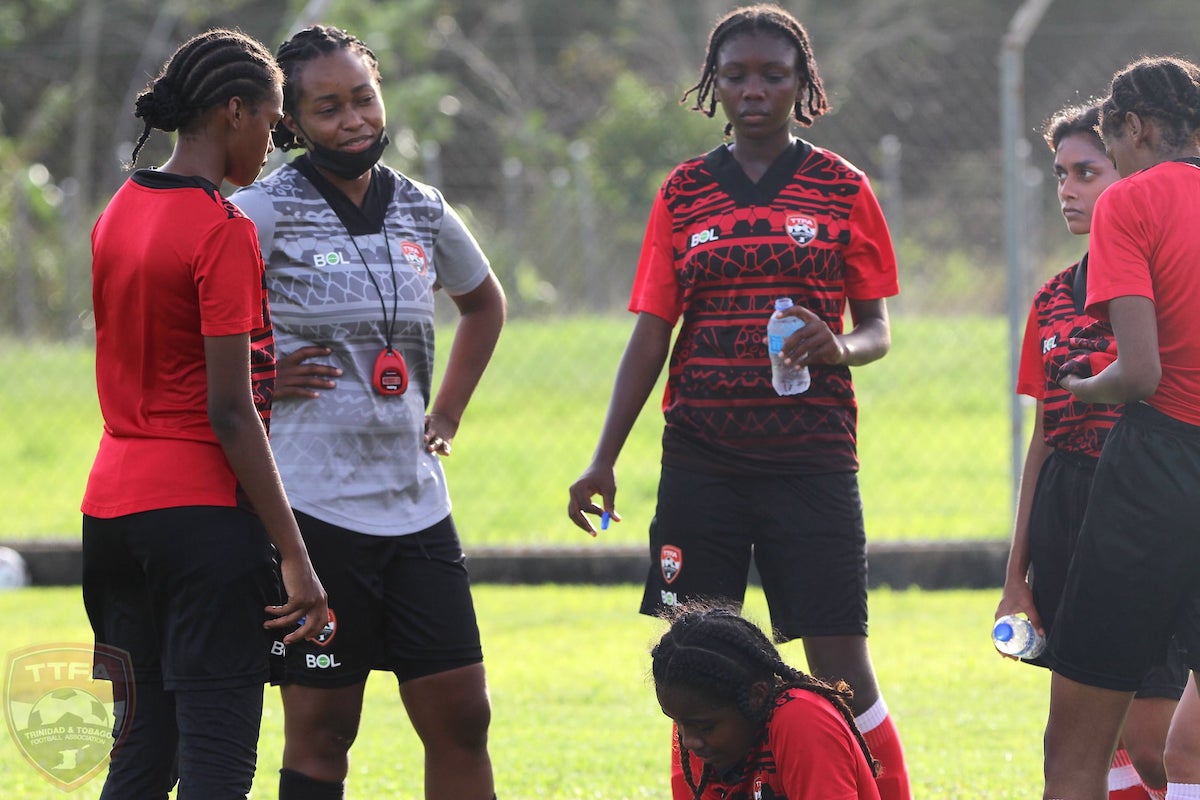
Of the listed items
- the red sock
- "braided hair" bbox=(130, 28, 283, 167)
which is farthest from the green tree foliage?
"braided hair" bbox=(130, 28, 283, 167)

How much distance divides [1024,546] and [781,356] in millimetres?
795

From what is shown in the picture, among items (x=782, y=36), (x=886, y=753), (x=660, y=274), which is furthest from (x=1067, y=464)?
(x=782, y=36)

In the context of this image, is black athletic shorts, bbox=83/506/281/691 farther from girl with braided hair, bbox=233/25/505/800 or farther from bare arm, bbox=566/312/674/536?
bare arm, bbox=566/312/674/536

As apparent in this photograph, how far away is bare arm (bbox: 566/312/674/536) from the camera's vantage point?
4422mm

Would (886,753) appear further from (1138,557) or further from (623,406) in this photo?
(623,406)

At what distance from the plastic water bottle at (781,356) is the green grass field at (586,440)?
507cm

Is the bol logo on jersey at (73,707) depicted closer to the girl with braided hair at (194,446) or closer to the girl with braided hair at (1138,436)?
the girl with braided hair at (194,446)

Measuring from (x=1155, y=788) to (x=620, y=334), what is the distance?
6613 mm

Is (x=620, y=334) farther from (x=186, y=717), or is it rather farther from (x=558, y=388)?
(x=186, y=717)

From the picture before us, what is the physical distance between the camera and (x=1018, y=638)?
13.2 ft

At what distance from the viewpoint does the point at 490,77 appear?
23250mm

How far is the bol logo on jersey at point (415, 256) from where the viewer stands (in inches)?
162

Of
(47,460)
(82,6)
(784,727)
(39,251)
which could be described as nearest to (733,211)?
(784,727)

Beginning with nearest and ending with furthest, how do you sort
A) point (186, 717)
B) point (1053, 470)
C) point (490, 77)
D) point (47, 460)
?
1. point (186, 717)
2. point (1053, 470)
3. point (47, 460)
4. point (490, 77)
